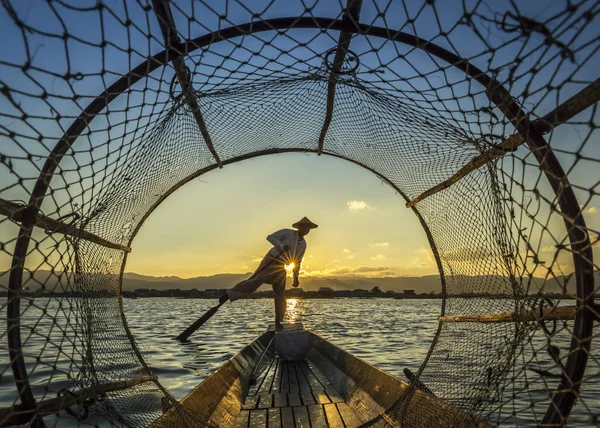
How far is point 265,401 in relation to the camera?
15.9ft

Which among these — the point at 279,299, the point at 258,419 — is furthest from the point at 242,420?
the point at 279,299

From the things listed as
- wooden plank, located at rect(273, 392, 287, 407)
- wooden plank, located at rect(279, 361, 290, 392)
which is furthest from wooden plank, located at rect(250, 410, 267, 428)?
wooden plank, located at rect(279, 361, 290, 392)

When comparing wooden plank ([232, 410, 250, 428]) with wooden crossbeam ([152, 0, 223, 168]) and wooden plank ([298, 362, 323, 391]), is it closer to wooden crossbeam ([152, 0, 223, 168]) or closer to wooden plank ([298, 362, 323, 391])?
wooden plank ([298, 362, 323, 391])

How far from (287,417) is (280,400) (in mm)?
690

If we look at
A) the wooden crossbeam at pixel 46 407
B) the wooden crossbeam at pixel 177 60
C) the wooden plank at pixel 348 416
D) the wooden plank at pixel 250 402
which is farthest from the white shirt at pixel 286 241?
the wooden crossbeam at pixel 46 407

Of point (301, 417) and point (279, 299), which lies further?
point (279, 299)

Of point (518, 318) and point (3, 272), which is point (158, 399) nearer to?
point (3, 272)

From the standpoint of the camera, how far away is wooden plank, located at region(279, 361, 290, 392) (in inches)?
213

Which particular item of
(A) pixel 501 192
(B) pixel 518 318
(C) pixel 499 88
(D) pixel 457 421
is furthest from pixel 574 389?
(C) pixel 499 88

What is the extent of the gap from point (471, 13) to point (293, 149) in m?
3.29

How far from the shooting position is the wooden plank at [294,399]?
183 inches

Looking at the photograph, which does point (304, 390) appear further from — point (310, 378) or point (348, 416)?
point (348, 416)

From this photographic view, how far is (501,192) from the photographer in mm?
2355

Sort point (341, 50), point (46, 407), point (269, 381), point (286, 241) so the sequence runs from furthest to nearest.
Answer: point (286, 241) < point (269, 381) < point (341, 50) < point (46, 407)
